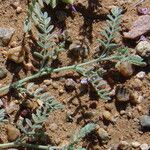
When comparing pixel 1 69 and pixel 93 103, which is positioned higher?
pixel 1 69

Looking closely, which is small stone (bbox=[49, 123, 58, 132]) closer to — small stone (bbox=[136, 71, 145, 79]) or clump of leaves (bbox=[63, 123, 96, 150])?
clump of leaves (bbox=[63, 123, 96, 150])

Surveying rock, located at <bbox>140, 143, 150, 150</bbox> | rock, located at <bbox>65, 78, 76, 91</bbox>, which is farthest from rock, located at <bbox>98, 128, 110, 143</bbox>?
rock, located at <bbox>65, 78, 76, 91</bbox>

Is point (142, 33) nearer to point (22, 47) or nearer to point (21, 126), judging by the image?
point (22, 47)

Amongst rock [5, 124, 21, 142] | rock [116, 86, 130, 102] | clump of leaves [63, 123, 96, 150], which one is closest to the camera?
clump of leaves [63, 123, 96, 150]

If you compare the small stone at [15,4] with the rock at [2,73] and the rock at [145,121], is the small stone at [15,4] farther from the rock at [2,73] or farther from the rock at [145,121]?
the rock at [145,121]

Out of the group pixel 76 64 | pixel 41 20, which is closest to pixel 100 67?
pixel 76 64

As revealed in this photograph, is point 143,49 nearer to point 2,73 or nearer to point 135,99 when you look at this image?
point 135,99
